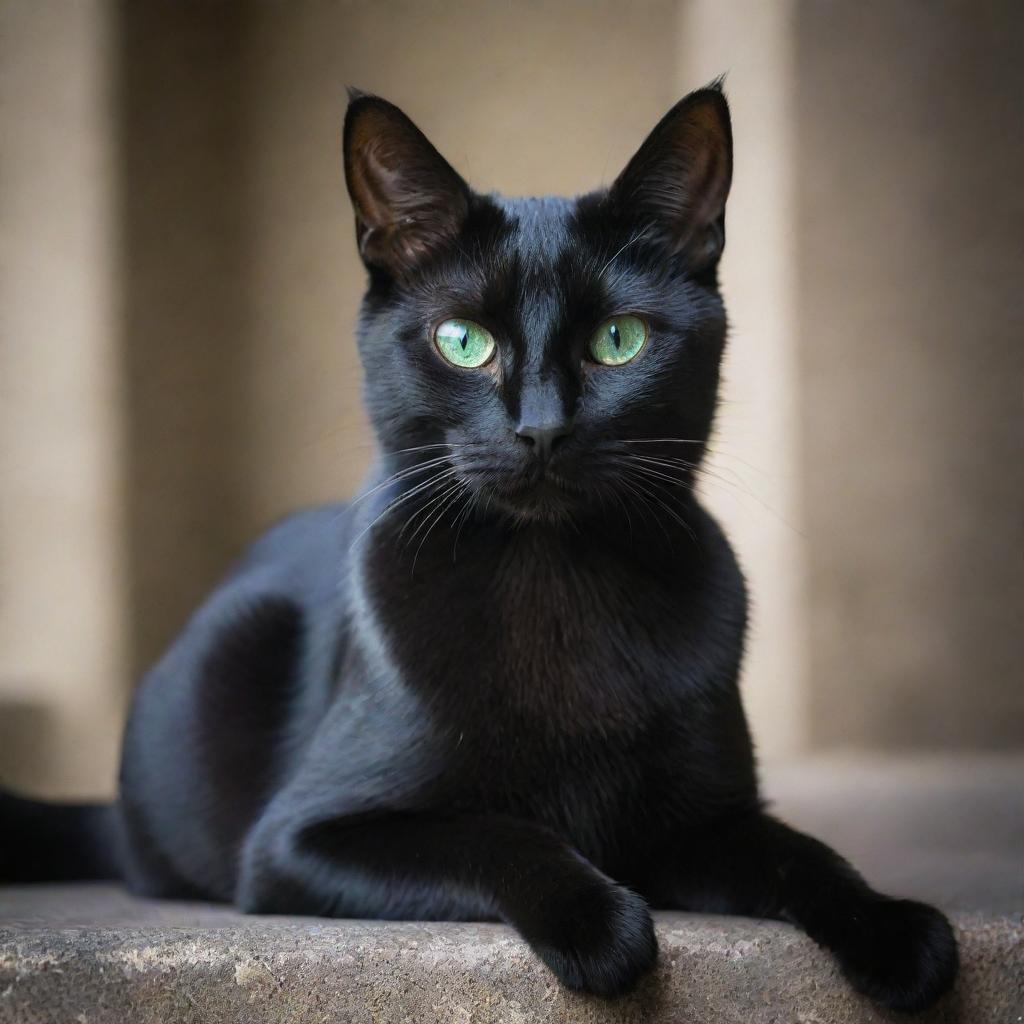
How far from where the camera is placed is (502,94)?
272 centimetres

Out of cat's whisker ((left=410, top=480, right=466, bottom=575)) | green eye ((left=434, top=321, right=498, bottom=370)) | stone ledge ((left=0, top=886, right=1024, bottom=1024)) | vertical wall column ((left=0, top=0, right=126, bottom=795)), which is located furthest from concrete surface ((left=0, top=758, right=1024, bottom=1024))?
vertical wall column ((left=0, top=0, right=126, bottom=795))

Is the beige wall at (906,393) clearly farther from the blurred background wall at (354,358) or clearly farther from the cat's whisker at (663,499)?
the cat's whisker at (663,499)

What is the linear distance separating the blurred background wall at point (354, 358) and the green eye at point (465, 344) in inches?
63.4

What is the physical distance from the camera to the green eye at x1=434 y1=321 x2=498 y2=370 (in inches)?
49.3

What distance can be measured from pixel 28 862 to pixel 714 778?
1.00 m

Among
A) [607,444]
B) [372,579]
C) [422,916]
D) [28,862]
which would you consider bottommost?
[28,862]

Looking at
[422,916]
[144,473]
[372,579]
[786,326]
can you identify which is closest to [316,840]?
[422,916]

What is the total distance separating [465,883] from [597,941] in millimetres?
173

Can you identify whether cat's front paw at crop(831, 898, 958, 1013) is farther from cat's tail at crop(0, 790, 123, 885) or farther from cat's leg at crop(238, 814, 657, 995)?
cat's tail at crop(0, 790, 123, 885)

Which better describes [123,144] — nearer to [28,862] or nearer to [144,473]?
[144,473]

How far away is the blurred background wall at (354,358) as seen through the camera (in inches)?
116

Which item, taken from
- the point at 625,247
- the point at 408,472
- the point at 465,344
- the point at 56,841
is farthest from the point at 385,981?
the point at 56,841

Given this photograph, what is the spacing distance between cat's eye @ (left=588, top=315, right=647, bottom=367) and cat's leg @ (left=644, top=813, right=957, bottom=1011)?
480mm

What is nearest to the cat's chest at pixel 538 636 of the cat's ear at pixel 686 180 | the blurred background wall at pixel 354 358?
the cat's ear at pixel 686 180
